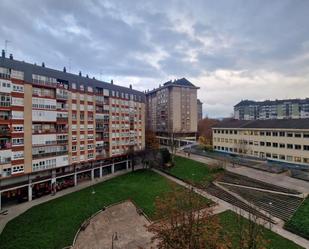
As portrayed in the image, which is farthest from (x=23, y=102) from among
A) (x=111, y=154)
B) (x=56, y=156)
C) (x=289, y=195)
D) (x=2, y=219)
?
(x=289, y=195)

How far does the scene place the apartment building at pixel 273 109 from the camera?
389ft

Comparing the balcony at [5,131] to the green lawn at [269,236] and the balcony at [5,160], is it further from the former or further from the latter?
the green lawn at [269,236]

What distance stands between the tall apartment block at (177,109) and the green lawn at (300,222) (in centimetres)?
5311

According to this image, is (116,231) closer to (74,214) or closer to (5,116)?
(74,214)

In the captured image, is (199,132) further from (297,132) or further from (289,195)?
(289,195)

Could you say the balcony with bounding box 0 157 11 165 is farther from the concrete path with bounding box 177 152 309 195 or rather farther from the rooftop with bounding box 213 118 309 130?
the rooftop with bounding box 213 118 309 130

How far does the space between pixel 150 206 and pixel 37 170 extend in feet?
66.9

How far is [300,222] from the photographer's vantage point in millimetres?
24516

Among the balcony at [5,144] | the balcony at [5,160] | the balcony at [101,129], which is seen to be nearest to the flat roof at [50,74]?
the balcony at [101,129]

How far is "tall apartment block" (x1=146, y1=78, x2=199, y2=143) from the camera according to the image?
8131cm

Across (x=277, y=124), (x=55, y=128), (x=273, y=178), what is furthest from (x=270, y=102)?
(x=55, y=128)

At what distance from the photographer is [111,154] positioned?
50.1m

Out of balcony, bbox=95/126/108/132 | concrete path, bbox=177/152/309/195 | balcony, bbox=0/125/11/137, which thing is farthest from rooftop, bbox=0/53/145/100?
concrete path, bbox=177/152/309/195

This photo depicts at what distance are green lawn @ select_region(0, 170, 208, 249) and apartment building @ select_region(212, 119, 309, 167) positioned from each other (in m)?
25.4
